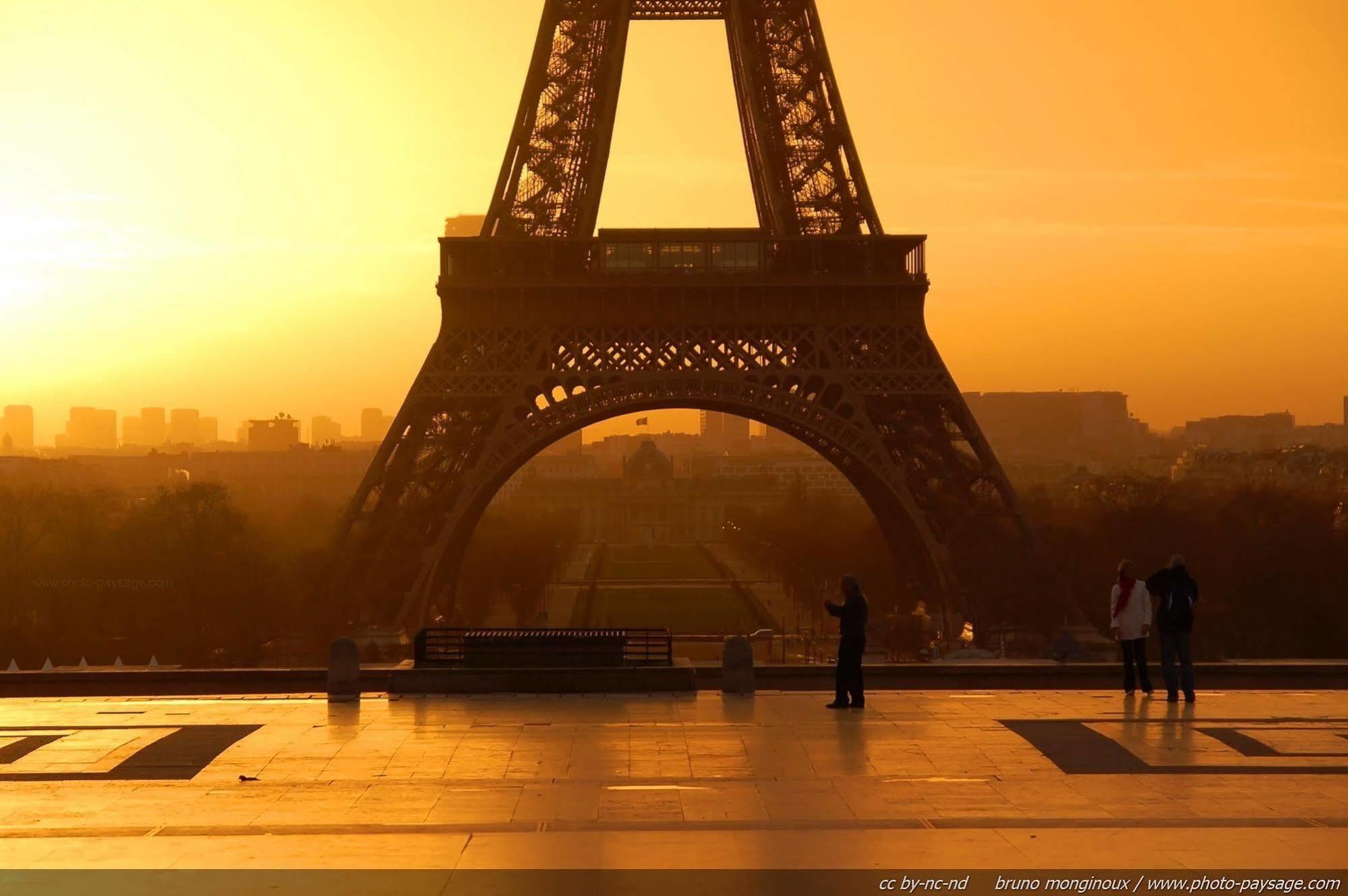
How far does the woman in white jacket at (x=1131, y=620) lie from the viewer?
23641 millimetres

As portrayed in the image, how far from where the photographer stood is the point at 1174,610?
22.8 metres

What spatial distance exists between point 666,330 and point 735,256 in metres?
3.06

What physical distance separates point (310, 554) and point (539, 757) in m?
47.3

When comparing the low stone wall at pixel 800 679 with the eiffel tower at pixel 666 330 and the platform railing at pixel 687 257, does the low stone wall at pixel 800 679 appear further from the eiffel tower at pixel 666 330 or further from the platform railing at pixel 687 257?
the platform railing at pixel 687 257

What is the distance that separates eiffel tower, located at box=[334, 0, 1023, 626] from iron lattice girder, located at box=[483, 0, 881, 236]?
0.07 metres

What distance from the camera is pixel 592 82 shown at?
54.9m

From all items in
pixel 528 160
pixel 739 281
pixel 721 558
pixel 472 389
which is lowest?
pixel 721 558

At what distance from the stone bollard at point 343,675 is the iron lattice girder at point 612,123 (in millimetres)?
30838

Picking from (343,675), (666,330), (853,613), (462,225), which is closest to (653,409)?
(666,330)

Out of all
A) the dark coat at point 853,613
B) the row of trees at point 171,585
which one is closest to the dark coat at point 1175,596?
the dark coat at point 853,613

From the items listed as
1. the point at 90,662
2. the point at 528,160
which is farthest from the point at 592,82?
the point at 90,662

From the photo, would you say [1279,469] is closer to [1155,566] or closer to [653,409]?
[1155,566]

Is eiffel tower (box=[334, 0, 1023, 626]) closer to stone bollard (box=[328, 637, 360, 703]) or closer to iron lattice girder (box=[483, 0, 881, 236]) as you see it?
iron lattice girder (box=[483, 0, 881, 236])

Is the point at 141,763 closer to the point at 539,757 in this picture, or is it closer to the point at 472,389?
the point at 539,757
